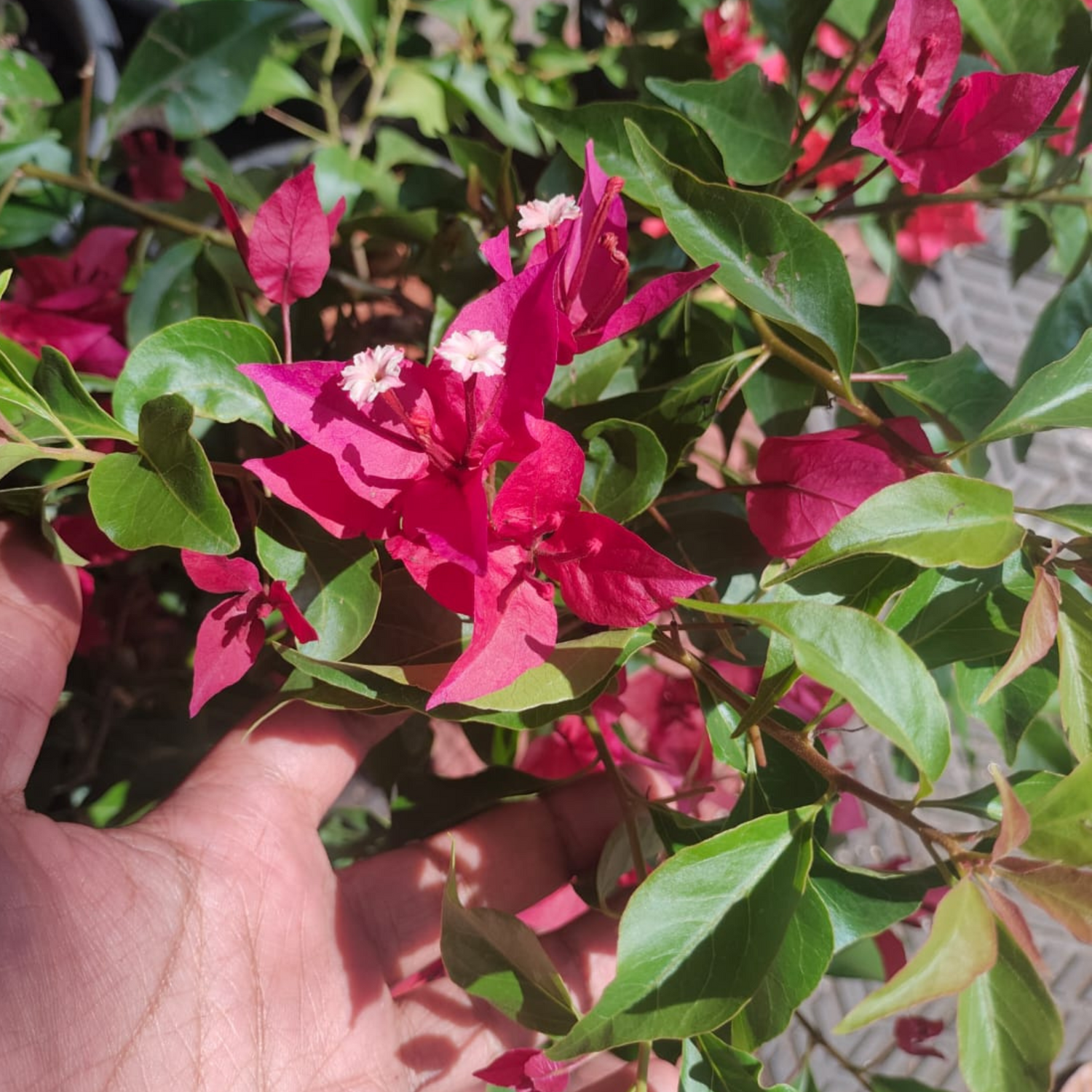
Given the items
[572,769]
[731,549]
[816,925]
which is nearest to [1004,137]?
[731,549]

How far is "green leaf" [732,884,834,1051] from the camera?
0.41m

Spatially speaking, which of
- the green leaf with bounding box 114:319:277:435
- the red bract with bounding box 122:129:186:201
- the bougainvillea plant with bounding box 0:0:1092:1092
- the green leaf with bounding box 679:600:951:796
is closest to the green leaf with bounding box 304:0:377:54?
the bougainvillea plant with bounding box 0:0:1092:1092

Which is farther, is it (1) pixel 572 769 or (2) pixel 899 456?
(1) pixel 572 769

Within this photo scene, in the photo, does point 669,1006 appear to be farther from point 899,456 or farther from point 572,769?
point 572,769

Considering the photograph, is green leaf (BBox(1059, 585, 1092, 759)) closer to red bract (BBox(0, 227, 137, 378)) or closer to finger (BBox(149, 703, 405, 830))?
finger (BBox(149, 703, 405, 830))

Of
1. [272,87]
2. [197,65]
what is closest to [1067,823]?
[197,65]

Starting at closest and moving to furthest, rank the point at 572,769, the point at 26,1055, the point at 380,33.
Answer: the point at 26,1055 < the point at 572,769 < the point at 380,33

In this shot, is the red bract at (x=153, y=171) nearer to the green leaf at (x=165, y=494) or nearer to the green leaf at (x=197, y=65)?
the green leaf at (x=197, y=65)

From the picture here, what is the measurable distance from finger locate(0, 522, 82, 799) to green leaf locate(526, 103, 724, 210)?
0.38 m

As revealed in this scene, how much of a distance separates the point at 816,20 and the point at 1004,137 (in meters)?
0.18

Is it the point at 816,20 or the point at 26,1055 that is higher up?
the point at 816,20

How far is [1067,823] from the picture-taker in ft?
Answer: 1.21

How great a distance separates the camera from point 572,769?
79 centimetres

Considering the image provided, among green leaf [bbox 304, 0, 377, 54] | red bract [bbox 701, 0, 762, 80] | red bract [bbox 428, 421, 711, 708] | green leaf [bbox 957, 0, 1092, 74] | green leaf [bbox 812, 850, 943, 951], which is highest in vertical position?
green leaf [bbox 304, 0, 377, 54]
